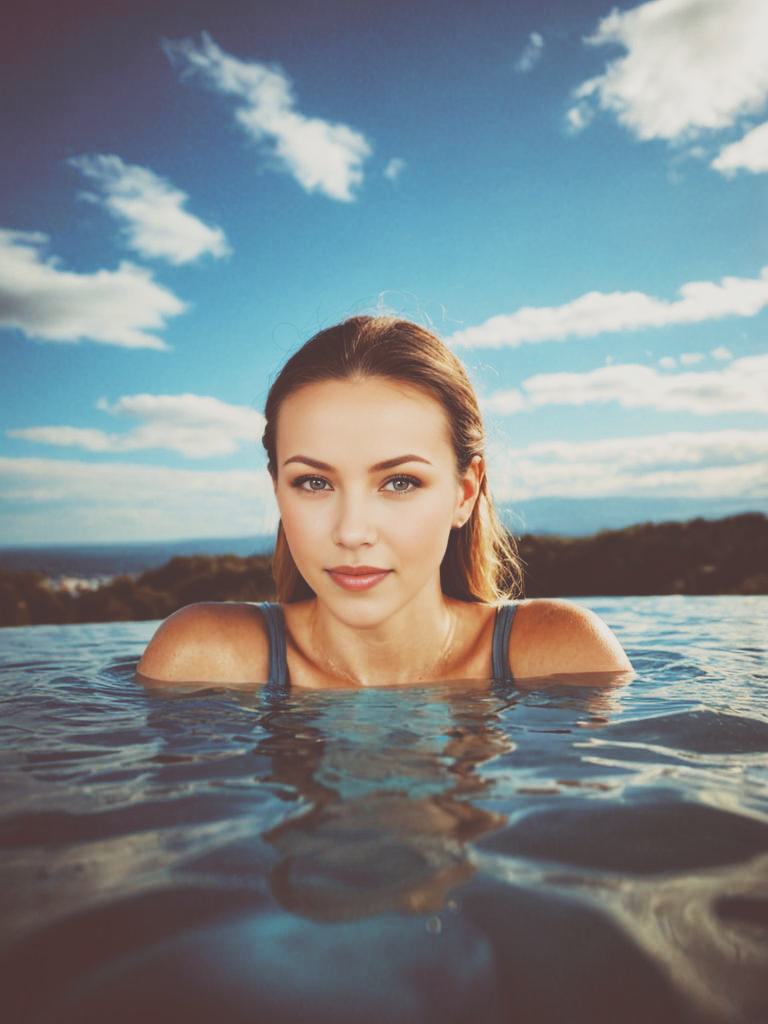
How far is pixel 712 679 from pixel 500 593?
132 centimetres

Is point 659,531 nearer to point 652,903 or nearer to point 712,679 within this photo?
point 712,679

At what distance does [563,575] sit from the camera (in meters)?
11.5

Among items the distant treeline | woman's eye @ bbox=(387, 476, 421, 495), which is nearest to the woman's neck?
woman's eye @ bbox=(387, 476, 421, 495)

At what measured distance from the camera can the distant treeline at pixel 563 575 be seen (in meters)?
9.75

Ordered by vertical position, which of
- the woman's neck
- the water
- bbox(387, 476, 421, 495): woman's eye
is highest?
bbox(387, 476, 421, 495): woman's eye

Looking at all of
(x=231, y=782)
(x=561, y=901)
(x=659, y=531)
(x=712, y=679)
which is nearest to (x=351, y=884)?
(x=561, y=901)

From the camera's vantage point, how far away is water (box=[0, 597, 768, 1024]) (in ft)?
3.68

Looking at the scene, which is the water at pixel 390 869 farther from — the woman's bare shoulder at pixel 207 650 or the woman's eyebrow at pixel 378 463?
the woman's eyebrow at pixel 378 463

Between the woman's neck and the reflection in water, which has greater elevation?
the woman's neck

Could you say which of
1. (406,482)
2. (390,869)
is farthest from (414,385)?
(390,869)

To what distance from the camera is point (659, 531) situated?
39.2 feet

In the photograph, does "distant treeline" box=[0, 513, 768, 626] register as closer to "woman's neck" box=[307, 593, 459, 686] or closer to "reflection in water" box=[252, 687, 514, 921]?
"woman's neck" box=[307, 593, 459, 686]

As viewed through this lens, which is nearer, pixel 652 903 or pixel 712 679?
pixel 652 903

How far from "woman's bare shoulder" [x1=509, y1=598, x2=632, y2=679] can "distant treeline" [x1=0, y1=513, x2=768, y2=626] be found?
629 cm
